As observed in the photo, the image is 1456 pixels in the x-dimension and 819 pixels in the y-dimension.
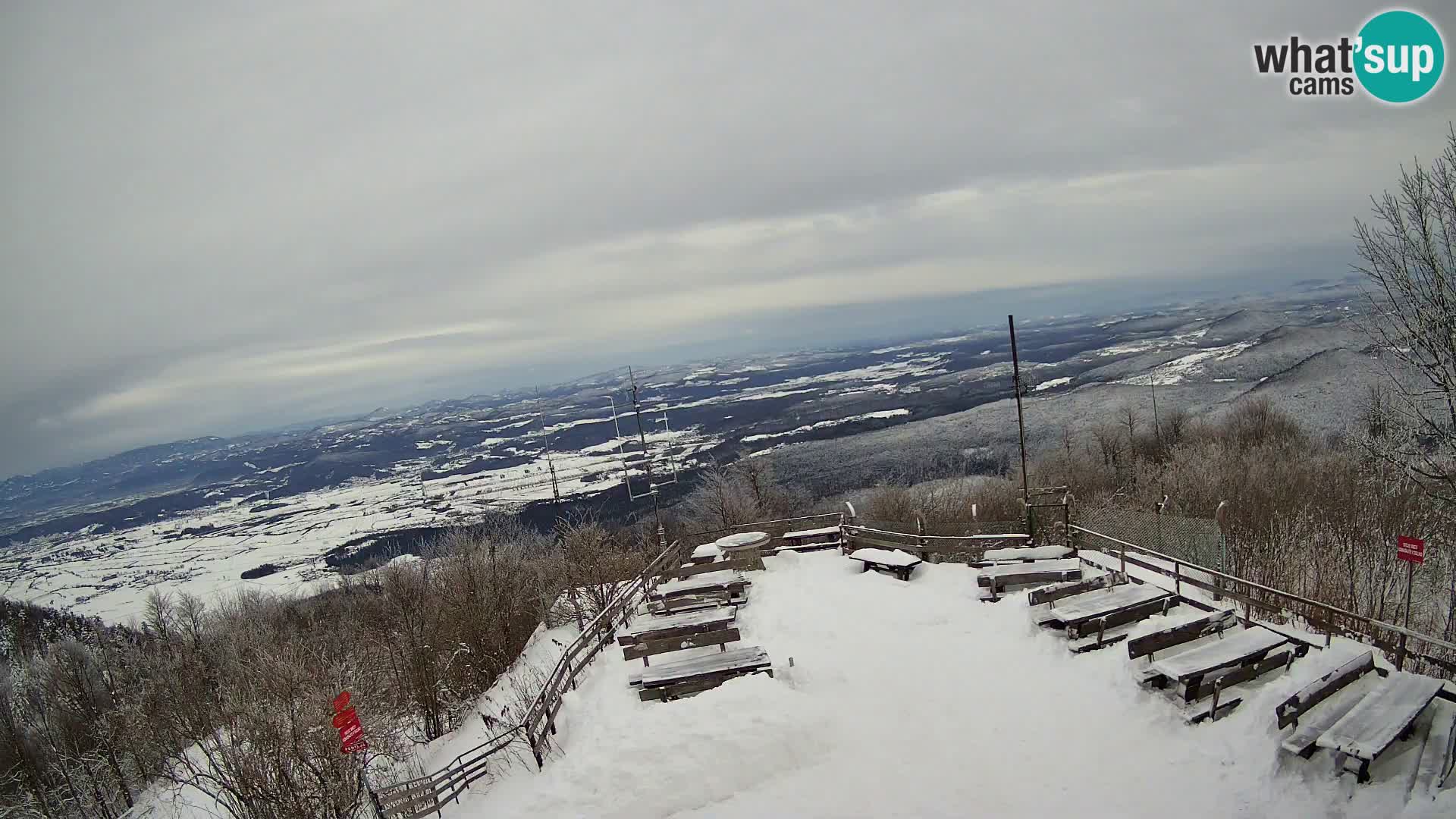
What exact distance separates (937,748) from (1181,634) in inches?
177

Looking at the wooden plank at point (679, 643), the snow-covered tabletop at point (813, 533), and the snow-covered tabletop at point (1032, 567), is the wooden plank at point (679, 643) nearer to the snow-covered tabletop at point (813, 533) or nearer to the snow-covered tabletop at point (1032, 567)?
the snow-covered tabletop at point (1032, 567)

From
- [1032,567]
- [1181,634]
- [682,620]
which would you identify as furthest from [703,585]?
[1181,634]

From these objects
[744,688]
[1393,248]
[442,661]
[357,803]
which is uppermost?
[1393,248]

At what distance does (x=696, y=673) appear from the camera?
11117mm

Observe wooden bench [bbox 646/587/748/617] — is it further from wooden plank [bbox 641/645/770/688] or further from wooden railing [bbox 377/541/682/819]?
wooden plank [bbox 641/645/770/688]

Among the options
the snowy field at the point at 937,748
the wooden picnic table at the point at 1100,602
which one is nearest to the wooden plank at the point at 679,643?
the snowy field at the point at 937,748

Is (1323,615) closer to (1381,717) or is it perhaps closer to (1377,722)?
(1381,717)

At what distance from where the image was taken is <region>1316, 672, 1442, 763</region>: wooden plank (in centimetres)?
629

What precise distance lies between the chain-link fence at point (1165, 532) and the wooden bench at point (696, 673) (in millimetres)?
14001

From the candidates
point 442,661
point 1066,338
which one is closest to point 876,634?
point 442,661

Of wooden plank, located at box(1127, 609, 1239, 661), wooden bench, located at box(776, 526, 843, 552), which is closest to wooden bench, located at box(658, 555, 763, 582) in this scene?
wooden bench, located at box(776, 526, 843, 552)

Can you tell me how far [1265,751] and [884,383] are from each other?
15517 centimetres

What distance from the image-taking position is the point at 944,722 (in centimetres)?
952

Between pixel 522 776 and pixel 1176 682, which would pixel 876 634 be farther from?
pixel 522 776
